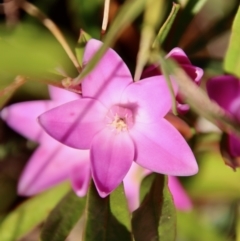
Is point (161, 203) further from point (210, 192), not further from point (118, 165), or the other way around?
point (210, 192)

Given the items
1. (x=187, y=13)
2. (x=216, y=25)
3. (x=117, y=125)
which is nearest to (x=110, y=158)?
(x=117, y=125)

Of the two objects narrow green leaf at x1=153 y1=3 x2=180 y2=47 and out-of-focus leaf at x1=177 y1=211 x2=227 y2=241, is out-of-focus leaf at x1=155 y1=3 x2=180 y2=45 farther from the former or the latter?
out-of-focus leaf at x1=177 y1=211 x2=227 y2=241

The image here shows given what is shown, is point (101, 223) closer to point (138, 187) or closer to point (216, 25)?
point (138, 187)

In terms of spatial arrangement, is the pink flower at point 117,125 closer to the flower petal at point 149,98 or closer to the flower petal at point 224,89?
the flower petal at point 149,98

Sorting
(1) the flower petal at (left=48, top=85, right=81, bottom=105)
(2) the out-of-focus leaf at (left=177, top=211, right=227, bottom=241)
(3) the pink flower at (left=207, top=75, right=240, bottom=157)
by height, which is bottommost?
(2) the out-of-focus leaf at (left=177, top=211, right=227, bottom=241)

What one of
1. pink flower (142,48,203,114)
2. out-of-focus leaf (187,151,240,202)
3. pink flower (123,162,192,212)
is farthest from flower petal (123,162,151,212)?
pink flower (142,48,203,114)

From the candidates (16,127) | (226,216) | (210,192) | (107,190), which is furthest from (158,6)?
(226,216)
